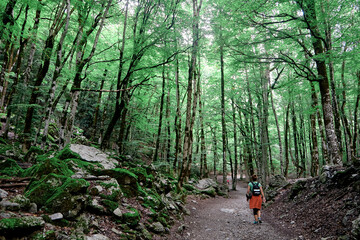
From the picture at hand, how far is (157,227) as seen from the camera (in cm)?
538

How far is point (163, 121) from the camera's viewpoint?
15.4 m

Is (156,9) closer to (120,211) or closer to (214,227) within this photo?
(120,211)

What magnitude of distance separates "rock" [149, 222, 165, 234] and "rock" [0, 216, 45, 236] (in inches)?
122

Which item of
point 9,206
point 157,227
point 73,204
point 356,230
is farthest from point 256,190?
point 9,206

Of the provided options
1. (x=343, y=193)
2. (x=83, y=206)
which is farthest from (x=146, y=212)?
(x=343, y=193)

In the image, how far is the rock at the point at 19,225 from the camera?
2.39 metres

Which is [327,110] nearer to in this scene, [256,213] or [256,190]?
[256,190]

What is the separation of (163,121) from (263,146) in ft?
25.6

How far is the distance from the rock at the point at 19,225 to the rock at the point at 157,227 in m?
3.11

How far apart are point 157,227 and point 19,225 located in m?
3.65

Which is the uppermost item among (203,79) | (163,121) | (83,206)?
(203,79)

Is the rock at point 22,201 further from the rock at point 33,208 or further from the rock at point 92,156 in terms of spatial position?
the rock at point 92,156

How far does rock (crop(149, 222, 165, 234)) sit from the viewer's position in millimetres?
5250

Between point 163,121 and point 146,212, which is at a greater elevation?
point 163,121
